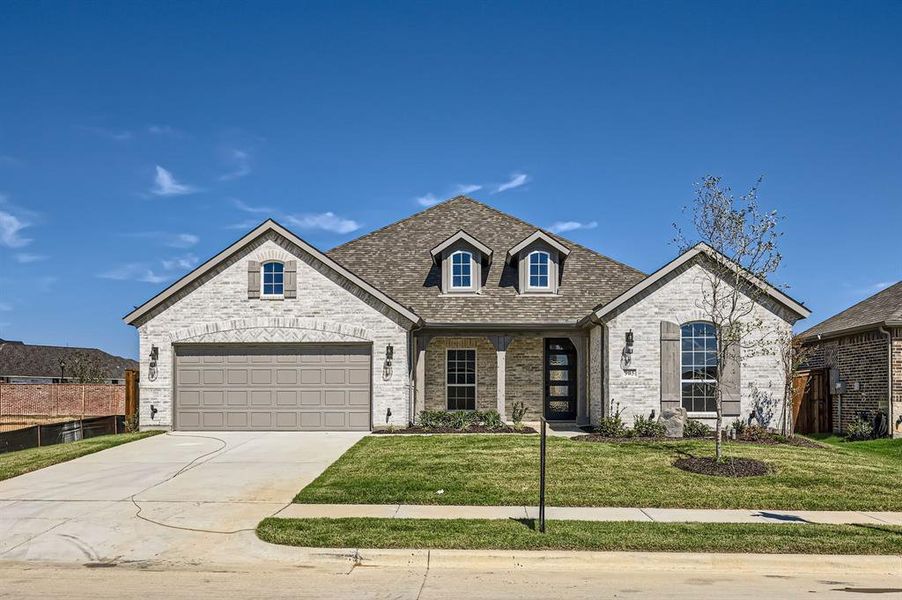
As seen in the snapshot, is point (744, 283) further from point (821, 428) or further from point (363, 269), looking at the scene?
point (363, 269)

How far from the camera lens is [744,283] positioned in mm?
18453

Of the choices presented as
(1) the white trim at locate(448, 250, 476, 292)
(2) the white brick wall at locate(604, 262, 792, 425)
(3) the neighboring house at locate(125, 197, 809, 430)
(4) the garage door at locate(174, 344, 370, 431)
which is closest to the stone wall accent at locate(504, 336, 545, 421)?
(3) the neighboring house at locate(125, 197, 809, 430)

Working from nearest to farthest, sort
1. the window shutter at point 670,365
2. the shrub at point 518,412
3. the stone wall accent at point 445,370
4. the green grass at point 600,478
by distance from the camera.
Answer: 1. the green grass at point 600,478
2. the window shutter at point 670,365
3. the shrub at point 518,412
4. the stone wall accent at point 445,370

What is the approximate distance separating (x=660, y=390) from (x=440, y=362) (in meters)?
6.71

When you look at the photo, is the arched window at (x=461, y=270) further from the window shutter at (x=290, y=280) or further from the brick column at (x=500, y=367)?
the window shutter at (x=290, y=280)

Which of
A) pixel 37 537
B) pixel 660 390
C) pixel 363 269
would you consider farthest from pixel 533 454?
pixel 363 269

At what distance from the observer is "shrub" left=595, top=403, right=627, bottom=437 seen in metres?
18.2

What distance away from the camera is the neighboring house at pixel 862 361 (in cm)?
1881

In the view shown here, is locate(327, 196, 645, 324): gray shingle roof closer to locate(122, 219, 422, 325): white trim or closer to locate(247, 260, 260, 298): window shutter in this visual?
locate(122, 219, 422, 325): white trim

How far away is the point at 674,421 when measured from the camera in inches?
711

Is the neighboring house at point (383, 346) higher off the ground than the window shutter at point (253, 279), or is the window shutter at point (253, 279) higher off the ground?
the window shutter at point (253, 279)

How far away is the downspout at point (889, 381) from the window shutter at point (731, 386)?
3879 millimetres

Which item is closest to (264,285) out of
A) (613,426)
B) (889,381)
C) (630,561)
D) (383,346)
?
(383,346)

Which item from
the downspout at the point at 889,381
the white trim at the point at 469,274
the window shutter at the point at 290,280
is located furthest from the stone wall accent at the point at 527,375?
the downspout at the point at 889,381
